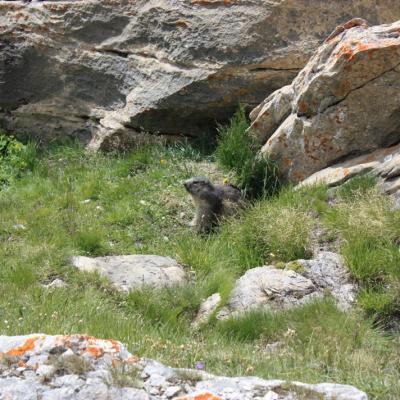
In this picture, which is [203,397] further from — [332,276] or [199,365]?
[332,276]

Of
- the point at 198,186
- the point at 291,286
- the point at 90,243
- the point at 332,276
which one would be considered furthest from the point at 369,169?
the point at 90,243

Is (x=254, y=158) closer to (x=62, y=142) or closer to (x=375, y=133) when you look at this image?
(x=375, y=133)

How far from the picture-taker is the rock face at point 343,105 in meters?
8.84

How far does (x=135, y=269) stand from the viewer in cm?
784

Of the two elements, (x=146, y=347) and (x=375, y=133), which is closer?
(x=146, y=347)

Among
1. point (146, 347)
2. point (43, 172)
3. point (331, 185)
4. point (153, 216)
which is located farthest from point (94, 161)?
point (146, 347)

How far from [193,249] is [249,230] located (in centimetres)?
68

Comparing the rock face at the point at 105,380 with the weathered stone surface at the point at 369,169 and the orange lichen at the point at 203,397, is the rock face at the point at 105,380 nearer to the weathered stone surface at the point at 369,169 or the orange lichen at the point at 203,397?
the orange lichen at the point at 203,397

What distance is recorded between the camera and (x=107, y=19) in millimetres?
11789

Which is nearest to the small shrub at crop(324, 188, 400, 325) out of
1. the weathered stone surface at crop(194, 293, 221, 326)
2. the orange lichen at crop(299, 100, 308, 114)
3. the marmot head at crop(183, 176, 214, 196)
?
the weathered stone surface at crop(194, 293, 221, 326)

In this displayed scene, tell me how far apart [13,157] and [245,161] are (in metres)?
3.78

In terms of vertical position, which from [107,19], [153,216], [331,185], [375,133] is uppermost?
[107,19]

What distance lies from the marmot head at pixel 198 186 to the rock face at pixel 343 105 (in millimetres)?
1094

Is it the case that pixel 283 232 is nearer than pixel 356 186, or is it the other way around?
pixel 283 232
